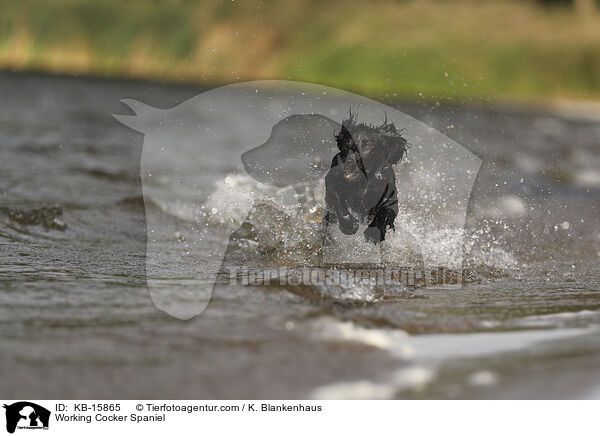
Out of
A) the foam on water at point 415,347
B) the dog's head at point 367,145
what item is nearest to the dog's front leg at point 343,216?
the dog's head at point 367,145

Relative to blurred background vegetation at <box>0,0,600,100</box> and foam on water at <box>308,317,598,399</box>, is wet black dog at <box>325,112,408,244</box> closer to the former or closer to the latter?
foam on water at <box>308,317,598,399</box>

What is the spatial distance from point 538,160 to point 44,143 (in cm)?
790

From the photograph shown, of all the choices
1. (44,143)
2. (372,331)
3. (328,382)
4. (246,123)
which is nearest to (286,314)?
(372,331)

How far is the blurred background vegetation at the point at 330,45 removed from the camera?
18234 millimetres

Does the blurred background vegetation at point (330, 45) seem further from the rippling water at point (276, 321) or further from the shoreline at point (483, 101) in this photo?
the rippling water at point (276, 321)

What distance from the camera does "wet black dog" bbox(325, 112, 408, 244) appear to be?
182 inches

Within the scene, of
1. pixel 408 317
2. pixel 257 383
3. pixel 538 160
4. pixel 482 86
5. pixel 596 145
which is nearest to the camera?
pixel 257 383

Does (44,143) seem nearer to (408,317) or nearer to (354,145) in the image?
(354,145)

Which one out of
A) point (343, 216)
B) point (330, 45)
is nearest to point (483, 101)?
point (330, 45)

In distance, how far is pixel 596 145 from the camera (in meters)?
12.9
